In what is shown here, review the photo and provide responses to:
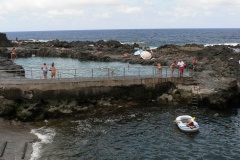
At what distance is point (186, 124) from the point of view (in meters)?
24.6

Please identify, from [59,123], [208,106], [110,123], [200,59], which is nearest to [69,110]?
[59,123]

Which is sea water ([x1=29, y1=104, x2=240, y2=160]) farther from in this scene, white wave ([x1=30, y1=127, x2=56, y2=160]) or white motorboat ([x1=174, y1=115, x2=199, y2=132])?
white motorboat ([x1=174, y1=115, x2=199, y2=132])

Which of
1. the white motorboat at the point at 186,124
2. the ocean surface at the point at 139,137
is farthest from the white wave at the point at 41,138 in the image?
the white motorboat at the point at 186,124

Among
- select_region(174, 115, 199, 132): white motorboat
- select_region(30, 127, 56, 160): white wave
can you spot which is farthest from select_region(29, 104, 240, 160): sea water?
select_region(174, 115, 199, 132): white motorboat

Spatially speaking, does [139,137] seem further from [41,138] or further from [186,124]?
[41,138]

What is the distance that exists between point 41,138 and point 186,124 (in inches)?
455

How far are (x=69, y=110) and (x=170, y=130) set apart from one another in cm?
960

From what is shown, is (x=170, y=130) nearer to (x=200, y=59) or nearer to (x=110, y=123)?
(x=110, y=123)

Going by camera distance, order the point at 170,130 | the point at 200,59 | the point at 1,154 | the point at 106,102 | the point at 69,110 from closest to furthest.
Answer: the point at 1,154 < the point at 170,130 < the point at 69,110 < the point at 106,102 < the point at 200,59

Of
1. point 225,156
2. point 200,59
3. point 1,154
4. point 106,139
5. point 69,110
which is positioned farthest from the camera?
point 200,59

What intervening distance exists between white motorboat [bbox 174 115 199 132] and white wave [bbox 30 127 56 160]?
10.3 metres

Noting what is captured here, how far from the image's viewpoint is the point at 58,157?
63.9 feet

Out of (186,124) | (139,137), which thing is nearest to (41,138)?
(139,137)

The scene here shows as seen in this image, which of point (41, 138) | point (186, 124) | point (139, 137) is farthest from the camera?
point (186, 124)
